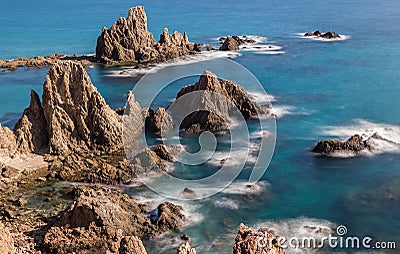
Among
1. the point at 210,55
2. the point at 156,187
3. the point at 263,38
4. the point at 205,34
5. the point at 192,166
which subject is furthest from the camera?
the point at 205,34

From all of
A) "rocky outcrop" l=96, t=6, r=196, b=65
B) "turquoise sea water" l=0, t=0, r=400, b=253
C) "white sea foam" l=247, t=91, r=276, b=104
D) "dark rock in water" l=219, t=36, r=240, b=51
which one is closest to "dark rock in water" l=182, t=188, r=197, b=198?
"turquoise sea water" l=0, t=0, r=400, b=253

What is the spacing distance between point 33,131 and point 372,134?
40.7m

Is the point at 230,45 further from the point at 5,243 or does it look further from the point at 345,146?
the point at 5,243

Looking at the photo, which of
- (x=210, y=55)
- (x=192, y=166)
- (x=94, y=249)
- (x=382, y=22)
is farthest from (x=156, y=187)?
(x=382, y=22)

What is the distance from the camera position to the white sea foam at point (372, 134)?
165ft

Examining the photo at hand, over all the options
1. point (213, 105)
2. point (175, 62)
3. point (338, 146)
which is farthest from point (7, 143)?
point (175, 62)

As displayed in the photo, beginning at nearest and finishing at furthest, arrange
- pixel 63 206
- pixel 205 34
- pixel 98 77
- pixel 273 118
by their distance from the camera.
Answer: pixel 63 206 → pixel 273 118 → pixel 98 77 → pixel 205 34

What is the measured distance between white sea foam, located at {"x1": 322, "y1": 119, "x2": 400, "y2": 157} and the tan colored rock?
26625 millimetres

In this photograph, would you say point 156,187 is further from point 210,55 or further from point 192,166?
point 210,55

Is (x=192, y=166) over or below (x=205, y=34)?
below

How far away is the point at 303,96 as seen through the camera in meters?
71.9

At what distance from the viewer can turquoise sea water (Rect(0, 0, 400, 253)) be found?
38.7 metres

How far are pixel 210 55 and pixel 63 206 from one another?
6567 centimetres

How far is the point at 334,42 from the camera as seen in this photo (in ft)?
362
